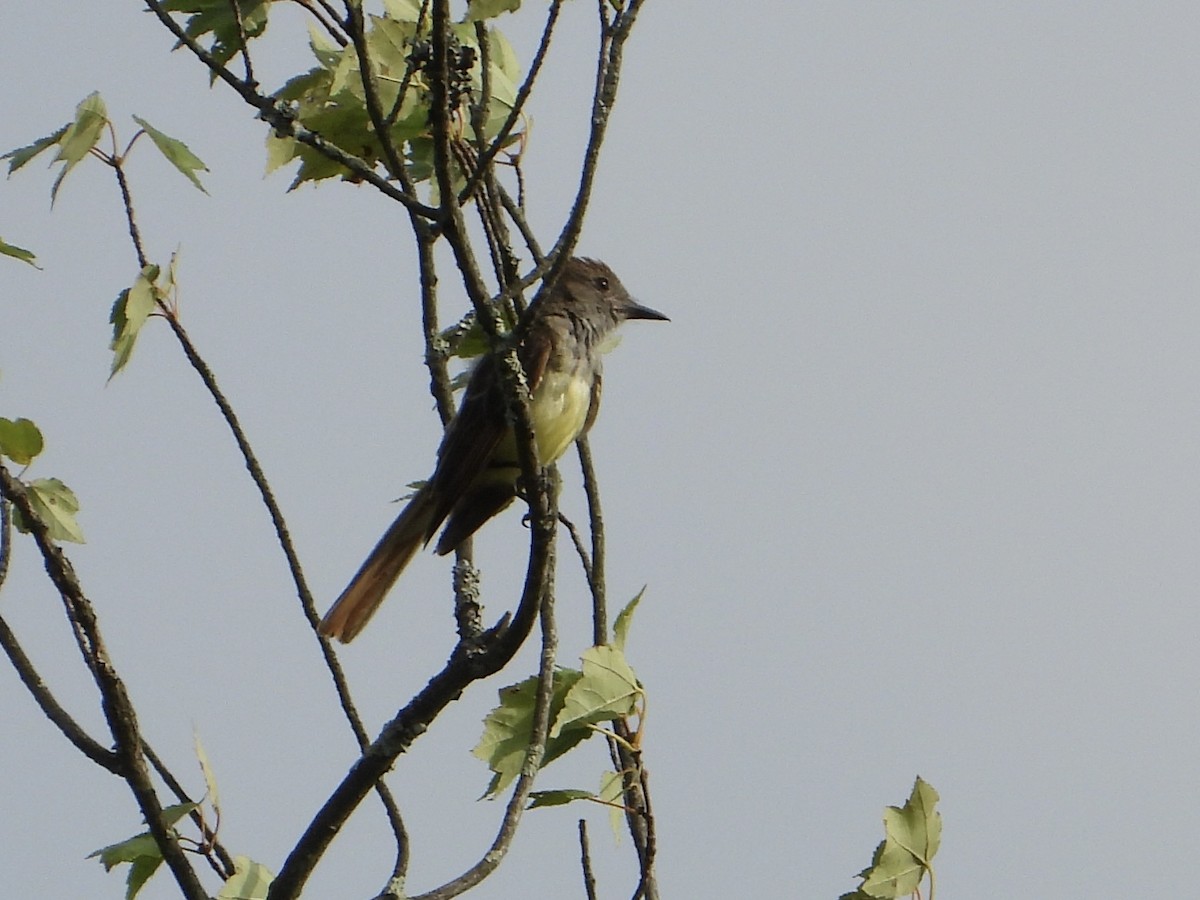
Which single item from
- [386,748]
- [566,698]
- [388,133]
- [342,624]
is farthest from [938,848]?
Result: [342,624]

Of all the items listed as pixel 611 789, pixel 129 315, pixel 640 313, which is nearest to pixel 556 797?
pixel 611 789

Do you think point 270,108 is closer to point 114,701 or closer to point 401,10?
point 401,10

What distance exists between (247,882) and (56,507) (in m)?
0.94

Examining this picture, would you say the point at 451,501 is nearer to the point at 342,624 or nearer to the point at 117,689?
the point at 342,624

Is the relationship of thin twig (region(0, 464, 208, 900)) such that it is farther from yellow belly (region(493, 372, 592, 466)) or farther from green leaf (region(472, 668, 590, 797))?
yellow belly (region(493, 372, 592, 466))

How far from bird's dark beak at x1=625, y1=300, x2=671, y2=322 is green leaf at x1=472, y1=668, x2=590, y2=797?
10.9 feet

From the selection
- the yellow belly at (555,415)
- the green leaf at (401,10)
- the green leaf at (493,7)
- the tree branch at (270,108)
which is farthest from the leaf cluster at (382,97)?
the yellow belly at (555,415)

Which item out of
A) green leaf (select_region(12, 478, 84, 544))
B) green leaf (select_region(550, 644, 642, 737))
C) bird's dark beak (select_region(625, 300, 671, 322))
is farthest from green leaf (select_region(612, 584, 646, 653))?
bird's dark beak (select_region(625, 300, 671, 322))

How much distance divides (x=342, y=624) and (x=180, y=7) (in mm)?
2201

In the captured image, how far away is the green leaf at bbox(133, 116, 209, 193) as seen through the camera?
3.92 m

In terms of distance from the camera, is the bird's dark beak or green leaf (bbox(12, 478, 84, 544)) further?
the bird's dark beak

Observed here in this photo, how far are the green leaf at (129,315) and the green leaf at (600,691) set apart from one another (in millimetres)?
1278

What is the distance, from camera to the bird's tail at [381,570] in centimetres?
514

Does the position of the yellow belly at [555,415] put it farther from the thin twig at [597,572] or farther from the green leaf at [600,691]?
the green leaf at [600,691]
